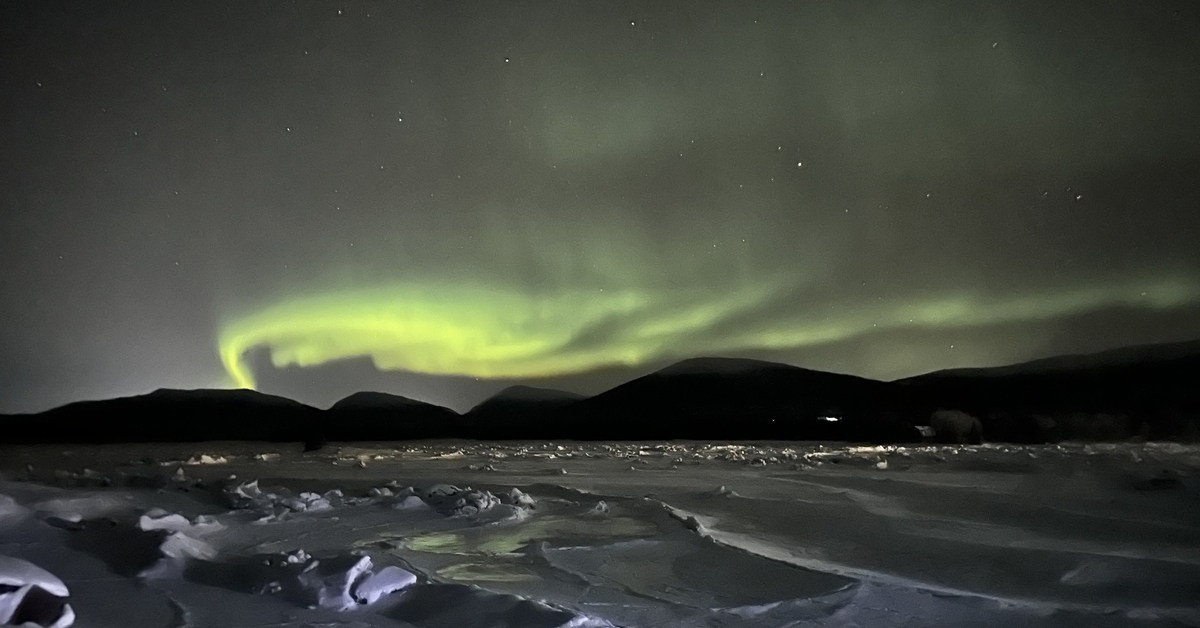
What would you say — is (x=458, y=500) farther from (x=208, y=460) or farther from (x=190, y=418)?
(x=190, y=418)

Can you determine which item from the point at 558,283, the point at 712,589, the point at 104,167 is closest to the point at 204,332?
the point at 104,167

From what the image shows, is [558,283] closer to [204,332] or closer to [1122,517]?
[204,332]

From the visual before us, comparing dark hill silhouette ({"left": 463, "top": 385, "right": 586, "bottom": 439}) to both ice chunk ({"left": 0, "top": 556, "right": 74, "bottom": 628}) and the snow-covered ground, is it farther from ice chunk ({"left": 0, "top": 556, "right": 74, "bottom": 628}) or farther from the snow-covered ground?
ice chunk ({"left": 0, "top": 556, "right": 74, "bottom": 628})

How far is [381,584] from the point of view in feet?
4.44

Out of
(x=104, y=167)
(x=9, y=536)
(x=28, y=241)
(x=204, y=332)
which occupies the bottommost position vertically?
(x=9, y=536)

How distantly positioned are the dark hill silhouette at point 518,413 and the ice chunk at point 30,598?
62.4 inches

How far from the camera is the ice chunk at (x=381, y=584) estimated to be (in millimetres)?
1320

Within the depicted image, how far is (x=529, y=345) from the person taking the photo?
275cm

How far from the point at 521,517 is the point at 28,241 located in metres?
2.44

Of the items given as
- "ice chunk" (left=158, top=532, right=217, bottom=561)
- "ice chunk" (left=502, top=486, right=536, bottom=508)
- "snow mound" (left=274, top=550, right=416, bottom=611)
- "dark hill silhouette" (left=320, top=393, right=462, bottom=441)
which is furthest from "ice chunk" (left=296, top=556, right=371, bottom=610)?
"dark hill silhouette" (left=320, top=393, right=462, bottom=441)

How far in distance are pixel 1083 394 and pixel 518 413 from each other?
78.5 inches

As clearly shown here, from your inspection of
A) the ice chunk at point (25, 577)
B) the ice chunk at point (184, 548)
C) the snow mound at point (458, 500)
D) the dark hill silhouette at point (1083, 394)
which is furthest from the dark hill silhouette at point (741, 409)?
the ice chunk at point (25, 577)

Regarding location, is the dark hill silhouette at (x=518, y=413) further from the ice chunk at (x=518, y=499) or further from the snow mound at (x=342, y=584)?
the snow mound at (x=342, y=584)

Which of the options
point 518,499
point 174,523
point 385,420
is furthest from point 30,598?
point 385,420
